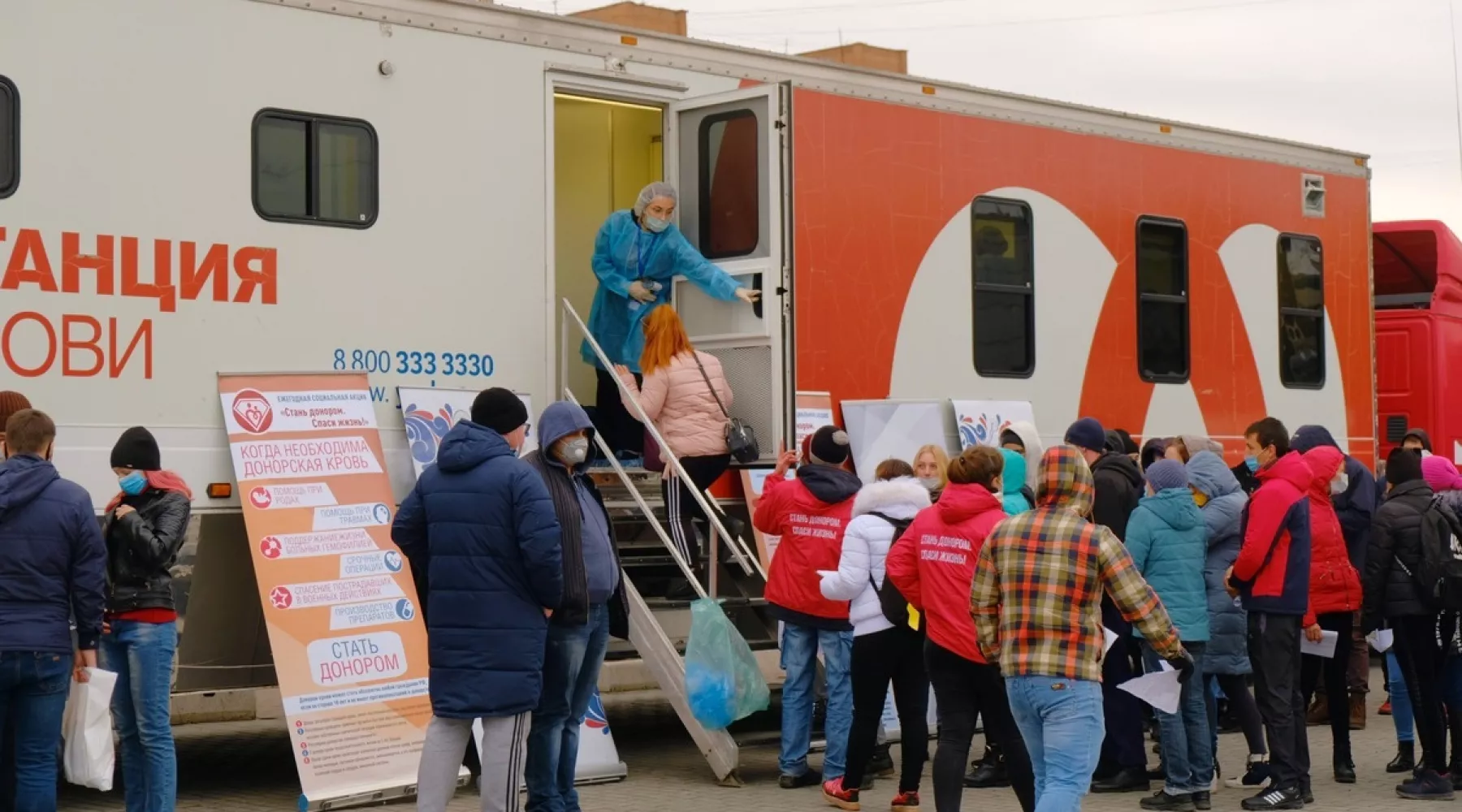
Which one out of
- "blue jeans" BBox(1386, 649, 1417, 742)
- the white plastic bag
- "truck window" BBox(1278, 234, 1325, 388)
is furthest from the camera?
"truck window" BBox(1278, 234, 1325, 388)

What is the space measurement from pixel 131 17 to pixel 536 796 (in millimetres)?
3656

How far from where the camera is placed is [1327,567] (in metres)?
8.95

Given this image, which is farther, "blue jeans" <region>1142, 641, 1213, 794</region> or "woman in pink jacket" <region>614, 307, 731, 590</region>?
"woman in pink jacket" <region>614, 307, 731, 590</region>

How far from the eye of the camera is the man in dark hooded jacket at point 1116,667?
8766 millimetres

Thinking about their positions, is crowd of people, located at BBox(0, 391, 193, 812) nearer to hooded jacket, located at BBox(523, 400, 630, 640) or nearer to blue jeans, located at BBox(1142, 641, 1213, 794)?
hooded jacket, located at BBox(523, 400, 630, 640)

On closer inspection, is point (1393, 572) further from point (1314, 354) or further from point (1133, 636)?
point (1314, 354)

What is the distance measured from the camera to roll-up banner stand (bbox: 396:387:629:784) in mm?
8555

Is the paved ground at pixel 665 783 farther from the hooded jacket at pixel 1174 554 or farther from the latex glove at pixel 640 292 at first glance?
the latex glove at pixel 640 292

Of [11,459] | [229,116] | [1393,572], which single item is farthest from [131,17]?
[1393,572]

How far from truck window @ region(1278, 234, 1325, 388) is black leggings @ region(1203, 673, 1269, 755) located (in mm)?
4167

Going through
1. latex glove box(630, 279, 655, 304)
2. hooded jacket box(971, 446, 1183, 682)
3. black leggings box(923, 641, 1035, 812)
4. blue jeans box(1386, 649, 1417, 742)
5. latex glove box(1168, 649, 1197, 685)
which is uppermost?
latex glove box(630, 279, 655, 304)

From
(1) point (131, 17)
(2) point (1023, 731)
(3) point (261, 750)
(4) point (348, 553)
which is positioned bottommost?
(3) point (261, 750)

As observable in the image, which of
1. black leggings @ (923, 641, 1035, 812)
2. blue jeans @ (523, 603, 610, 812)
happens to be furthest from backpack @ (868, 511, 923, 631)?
blue jeans @ (523, 603, 610, 812)

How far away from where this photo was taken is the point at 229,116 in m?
8.11
